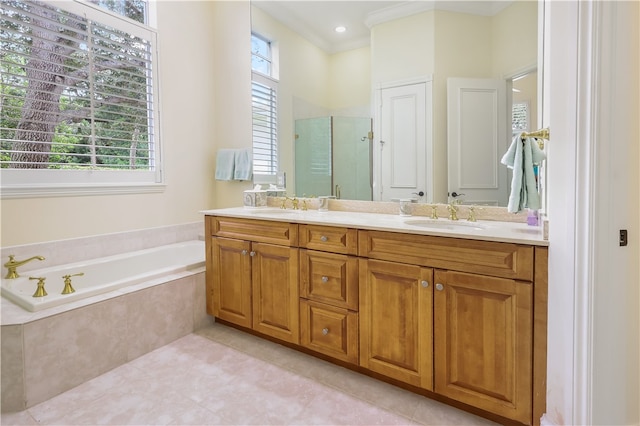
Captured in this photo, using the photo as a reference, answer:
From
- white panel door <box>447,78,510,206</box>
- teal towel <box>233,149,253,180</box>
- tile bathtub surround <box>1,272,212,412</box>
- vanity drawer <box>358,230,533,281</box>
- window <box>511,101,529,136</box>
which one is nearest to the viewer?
vanity drawer <box>358,230,533,281</box>

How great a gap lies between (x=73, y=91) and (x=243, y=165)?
1308 millimetres

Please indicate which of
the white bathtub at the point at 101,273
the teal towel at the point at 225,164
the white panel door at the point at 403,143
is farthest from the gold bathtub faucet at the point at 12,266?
the white panel door at the point at 403,143

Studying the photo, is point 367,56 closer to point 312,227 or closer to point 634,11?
point 312,227

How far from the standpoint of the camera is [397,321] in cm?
175

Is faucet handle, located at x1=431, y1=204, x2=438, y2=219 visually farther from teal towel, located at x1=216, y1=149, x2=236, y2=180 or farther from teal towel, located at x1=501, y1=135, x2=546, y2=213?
teal towel, located at x1=216, y1=149, x2=236, y2=180

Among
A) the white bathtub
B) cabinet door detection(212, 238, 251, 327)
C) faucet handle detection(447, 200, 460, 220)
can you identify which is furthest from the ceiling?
the white bathtub

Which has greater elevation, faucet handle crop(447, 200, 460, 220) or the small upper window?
the small upper window

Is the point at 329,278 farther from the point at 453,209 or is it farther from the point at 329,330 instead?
the point at 453,209

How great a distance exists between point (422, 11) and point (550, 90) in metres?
1.11

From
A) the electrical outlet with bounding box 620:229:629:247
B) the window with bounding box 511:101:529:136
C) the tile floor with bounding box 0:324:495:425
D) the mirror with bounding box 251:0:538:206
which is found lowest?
the tile floor with bounding box 0:324:495:425

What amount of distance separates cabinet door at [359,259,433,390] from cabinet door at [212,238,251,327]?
869 mm

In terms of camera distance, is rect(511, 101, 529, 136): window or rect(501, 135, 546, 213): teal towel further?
rect(511, 101, 529, 136): window

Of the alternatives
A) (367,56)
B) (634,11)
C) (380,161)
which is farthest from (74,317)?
(634,11)

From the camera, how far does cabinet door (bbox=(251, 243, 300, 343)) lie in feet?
7.00
